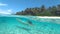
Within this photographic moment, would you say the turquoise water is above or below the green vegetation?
below

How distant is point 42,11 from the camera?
2.95 meters

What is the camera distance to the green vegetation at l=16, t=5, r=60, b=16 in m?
2.88

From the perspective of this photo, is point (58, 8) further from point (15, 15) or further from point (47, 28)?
point (15, 15)

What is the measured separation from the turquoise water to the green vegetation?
4.2 inches

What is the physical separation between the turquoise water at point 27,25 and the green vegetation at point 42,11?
108mm

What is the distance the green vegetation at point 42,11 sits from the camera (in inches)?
113

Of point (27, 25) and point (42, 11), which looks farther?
point (27, 25)

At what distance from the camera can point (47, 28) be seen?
3.05 metres

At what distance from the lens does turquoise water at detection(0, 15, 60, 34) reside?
9.55 ft

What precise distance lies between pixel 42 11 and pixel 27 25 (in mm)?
455

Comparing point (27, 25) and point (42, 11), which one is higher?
point (42, 11)

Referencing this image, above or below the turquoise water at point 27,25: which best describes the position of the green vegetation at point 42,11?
above

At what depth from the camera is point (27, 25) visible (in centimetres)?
309

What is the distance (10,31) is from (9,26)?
4.8 inches
